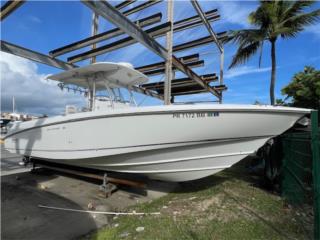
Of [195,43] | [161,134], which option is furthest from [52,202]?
[195,43]

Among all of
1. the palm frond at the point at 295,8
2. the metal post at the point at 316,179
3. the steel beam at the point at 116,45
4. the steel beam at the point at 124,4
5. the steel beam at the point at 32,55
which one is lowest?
the metal post at the point at 316,179

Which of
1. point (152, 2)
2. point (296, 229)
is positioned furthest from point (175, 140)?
point (152, 2)

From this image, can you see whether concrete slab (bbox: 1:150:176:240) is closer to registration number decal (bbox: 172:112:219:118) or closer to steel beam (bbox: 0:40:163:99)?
registration number decal (bbox: 172:112:219:118)

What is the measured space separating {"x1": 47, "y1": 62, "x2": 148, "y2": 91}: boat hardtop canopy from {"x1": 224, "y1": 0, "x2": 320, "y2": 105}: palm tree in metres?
5.54

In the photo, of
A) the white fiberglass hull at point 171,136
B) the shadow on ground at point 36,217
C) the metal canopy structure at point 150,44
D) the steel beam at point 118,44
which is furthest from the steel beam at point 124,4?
the shadow on ground at point 36,217

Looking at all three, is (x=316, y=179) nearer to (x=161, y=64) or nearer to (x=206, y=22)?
(x=161, y=64)

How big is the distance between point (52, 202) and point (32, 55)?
332 centimetres

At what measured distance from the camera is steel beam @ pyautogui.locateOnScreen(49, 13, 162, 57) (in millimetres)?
4281

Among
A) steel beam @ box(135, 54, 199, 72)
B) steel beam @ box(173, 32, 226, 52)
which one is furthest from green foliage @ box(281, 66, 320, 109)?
steel beam @ box(135, 54, 199, 72)

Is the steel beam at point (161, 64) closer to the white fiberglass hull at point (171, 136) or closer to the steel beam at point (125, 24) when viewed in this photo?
the steel beam at point (125, 24)

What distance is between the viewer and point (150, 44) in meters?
4.56

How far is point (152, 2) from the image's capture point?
6.80 meters

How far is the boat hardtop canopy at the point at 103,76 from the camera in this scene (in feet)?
15.8

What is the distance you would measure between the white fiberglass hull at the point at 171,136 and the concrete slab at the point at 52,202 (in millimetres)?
610
